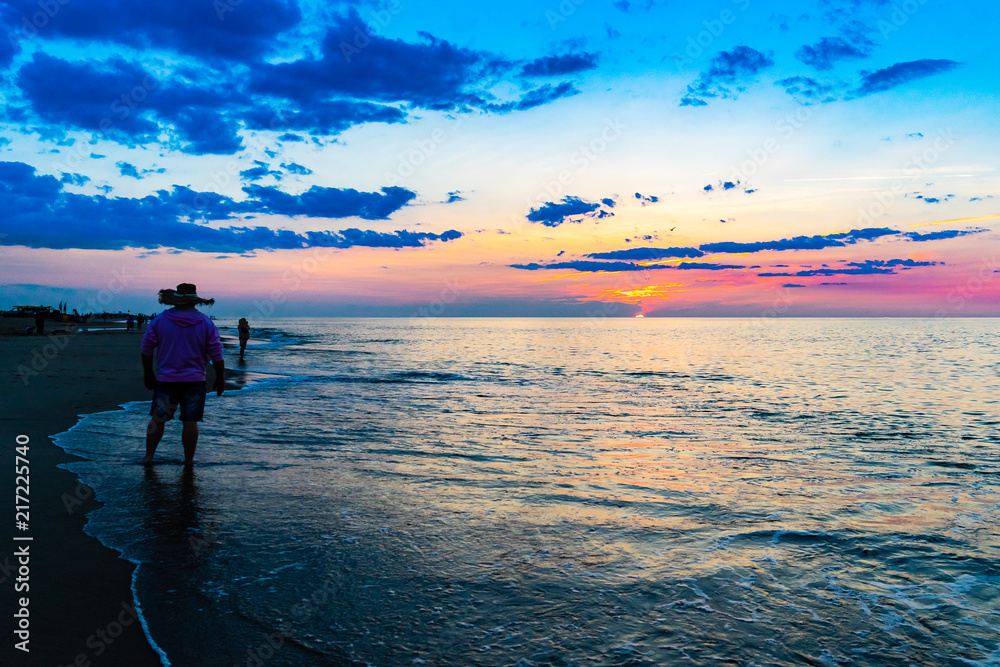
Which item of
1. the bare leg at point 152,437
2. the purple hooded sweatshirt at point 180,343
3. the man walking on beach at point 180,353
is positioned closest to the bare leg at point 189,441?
the man walking on beach at point 180,353

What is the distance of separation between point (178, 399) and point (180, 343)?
0.78 meters

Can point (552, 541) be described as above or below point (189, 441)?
below

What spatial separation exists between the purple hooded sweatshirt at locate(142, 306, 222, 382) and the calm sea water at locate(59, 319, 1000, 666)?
1.37 meters

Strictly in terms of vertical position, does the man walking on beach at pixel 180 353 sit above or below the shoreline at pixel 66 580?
above

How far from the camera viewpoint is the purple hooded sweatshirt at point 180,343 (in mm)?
7586

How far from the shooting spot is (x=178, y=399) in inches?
307

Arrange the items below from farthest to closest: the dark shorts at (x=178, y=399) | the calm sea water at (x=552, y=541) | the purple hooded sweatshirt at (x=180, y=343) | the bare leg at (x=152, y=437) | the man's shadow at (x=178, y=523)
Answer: the bare leg at (x=152, y=437) < the dark shorts at (x=178, y=399) < the purple hooded sweatshirt at (x=180, y=343) < the man's shadow at (x=178, y=523) < the calm sea water at (x=552, y=541)

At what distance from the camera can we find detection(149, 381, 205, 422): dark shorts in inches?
303

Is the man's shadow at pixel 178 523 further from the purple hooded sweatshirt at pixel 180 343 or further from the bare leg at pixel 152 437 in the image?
the purple hooded sweatshirt at pixel 180 343

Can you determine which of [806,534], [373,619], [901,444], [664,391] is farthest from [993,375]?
[373,619]

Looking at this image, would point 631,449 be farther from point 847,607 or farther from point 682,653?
point 682,653

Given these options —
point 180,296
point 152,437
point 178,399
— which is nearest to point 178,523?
point 178,399

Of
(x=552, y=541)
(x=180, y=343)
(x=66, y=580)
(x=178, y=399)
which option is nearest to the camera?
(x=66, y=580)

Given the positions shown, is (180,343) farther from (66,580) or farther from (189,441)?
(66,580)
